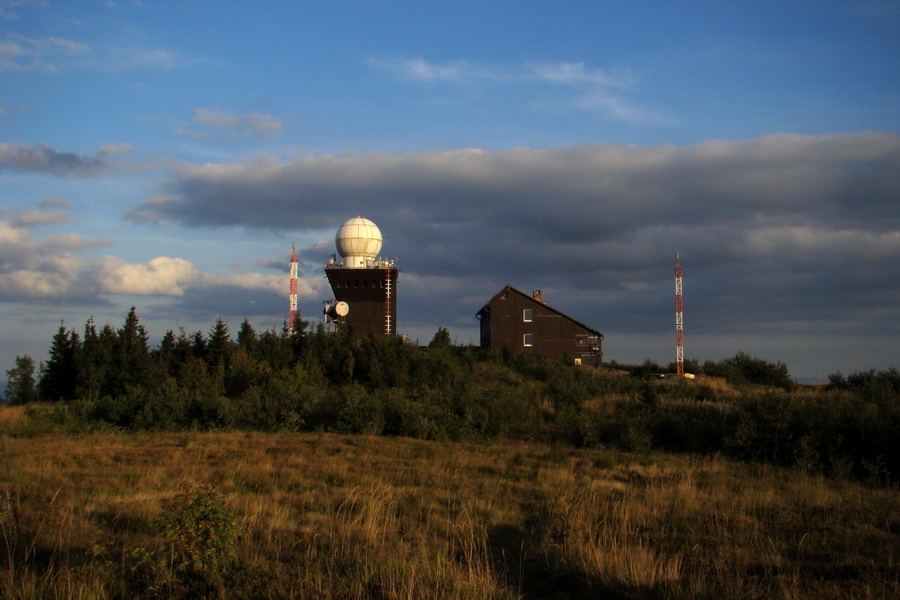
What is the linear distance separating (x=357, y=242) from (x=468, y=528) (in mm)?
39460

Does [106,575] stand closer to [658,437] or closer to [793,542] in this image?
[793,542]

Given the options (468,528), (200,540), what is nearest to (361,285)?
(468,528)

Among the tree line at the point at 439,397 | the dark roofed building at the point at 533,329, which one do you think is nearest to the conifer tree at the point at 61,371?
the tree line at the point at 439,397

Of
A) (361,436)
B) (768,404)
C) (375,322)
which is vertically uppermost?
(375,322)

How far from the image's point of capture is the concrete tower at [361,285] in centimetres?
4800

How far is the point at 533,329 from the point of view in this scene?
4919cm

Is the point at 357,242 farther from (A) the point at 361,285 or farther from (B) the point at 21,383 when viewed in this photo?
(B) the point at 21,383

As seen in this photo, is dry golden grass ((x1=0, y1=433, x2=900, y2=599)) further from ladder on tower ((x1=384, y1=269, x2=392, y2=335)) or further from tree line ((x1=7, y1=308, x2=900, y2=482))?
ladder on tower ((x1=384, y1=269, x2=392, y2=335))

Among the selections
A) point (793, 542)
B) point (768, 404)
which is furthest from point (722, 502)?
point (768, 404)

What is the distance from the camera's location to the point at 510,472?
1667 centimetres

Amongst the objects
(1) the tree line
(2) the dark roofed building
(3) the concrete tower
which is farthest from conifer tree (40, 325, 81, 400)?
(2) the dark roofed building

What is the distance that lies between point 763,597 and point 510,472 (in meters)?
10.0

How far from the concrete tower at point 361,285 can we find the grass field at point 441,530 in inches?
1190

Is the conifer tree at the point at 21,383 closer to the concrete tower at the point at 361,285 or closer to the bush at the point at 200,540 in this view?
the concrete tower at the point at 361,285
